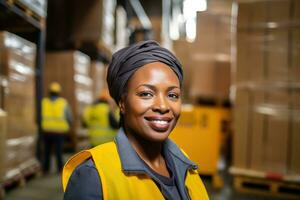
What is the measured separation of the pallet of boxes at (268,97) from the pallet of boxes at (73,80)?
372 centimetres

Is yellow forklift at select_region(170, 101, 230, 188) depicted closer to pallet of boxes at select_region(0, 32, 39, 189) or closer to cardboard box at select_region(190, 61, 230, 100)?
cardboard box at select_region(190, 61, 230, 100)

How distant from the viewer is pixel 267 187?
14.2 ft

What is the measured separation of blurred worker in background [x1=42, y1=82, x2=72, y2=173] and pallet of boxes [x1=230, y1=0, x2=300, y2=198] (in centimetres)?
288

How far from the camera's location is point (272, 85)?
411 cm

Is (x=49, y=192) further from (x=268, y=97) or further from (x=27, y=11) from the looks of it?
(x=268, y=97)

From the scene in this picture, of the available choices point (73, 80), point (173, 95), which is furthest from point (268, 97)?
point (73, 80)

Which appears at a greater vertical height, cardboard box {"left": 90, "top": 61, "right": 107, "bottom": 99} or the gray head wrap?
cardboard box {"left": 90, "top": 61, "right": 107, "bottom": 99}

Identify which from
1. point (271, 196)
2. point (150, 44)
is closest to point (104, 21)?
point (271, 196)

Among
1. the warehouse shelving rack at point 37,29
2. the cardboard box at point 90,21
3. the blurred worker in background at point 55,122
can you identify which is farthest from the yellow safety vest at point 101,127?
the cardboard box at point 90,21

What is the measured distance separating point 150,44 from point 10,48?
356cm

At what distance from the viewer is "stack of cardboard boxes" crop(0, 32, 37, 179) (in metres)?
4.25

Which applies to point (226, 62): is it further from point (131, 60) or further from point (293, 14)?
point (131, 60)

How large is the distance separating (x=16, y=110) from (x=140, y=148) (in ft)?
12.1

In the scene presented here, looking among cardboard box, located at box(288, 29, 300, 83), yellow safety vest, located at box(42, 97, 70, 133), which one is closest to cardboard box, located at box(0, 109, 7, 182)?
yellow safety vest, located at box(42, 97, 70, 133)
